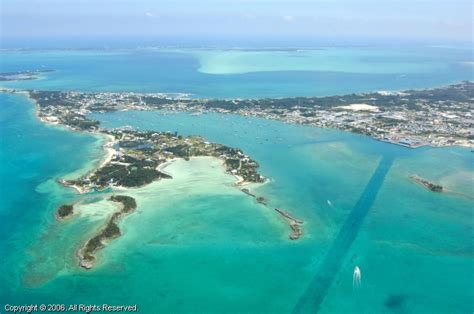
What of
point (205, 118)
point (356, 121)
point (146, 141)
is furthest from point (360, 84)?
point (146, 141)

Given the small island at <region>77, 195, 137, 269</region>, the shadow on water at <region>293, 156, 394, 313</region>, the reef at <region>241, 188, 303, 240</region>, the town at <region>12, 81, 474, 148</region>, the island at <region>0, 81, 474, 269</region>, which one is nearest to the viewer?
the shadow on water at <region>293, 156, 394, 313</region>

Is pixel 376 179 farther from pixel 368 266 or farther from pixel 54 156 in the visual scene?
pixel 54 156

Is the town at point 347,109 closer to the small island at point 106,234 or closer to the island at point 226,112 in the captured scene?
the island at point 226,112

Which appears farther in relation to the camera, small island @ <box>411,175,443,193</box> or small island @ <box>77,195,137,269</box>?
small island @ <box>411,175,443,193</box>

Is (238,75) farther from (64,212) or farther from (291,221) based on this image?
(64,212)

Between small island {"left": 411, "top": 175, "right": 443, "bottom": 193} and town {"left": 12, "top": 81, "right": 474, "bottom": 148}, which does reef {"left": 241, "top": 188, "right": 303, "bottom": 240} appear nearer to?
small island {"left": 411, "top": 175, "right": 443, "bottom": 193}

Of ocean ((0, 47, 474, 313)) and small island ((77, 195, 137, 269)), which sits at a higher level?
small island ((77, 195, 137, 269))

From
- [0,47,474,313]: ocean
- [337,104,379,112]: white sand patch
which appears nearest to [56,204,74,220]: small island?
[0,47,474,313]: ocean
